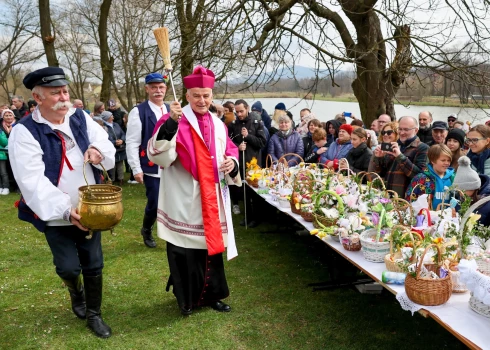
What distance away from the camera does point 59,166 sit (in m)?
2.96

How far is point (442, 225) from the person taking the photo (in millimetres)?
3020

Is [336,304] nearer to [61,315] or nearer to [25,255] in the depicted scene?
[61,315]

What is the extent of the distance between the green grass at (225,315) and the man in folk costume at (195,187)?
38cm

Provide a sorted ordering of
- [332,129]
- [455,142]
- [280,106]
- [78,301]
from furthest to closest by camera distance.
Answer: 1. [280,106]
2. [332,129]
3. [455,142]
4. [78,301]

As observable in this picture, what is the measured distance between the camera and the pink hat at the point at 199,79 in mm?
3273

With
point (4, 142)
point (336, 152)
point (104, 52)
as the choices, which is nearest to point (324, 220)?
point (336, 152)

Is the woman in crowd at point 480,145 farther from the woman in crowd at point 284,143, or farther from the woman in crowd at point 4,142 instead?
the woman in crowd at point 4,142

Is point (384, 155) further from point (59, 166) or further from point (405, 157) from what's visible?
point (59, 166)

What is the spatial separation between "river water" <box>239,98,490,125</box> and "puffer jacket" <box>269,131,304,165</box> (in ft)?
2.05

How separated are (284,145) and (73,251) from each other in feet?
13.4

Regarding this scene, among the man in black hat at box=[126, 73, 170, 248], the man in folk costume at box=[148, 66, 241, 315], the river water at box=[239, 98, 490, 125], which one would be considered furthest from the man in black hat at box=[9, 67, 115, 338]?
the river water at box=[239, 98, 490, 125]

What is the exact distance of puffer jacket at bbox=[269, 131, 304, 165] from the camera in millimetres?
6664

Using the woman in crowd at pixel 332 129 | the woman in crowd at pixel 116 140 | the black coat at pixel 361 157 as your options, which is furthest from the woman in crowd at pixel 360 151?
the woman in crowd at pixel 116 140

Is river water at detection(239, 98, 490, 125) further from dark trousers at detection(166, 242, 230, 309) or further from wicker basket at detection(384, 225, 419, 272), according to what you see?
wicker basket at detection(384, 225, 419, 272)
